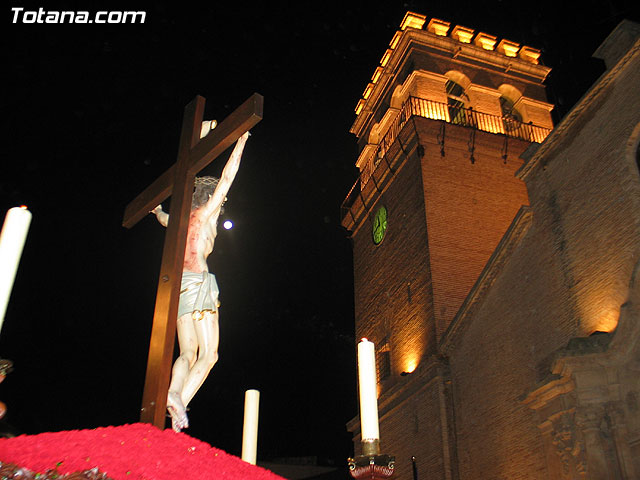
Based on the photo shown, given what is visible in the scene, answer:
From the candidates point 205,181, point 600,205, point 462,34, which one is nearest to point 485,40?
point 462,34

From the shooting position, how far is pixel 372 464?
153 inches

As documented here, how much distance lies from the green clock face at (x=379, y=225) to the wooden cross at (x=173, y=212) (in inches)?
646

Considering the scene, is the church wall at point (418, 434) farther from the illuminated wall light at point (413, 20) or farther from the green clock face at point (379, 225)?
the illuminated wall light at point (413, 20)

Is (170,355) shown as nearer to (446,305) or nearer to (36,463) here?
(36,463)

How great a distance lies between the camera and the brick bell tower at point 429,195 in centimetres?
1792

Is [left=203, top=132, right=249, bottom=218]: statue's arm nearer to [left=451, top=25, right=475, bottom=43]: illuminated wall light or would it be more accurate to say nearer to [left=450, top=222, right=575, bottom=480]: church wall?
[left=450, top=222, right=575, bottom=480]: church wall

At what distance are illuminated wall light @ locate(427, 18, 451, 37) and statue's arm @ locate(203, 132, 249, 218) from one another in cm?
1997

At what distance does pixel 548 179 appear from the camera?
14.5 metres

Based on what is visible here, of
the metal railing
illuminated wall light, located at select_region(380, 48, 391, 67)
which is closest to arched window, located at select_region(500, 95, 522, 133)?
the metal railing

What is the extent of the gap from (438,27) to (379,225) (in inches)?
314

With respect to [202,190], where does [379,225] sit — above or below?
above

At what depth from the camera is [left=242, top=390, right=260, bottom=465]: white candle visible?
17.1 ft

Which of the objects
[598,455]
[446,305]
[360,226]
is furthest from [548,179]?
[360,226]

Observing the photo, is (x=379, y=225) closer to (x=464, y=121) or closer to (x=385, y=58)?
(x=464, y=121)
